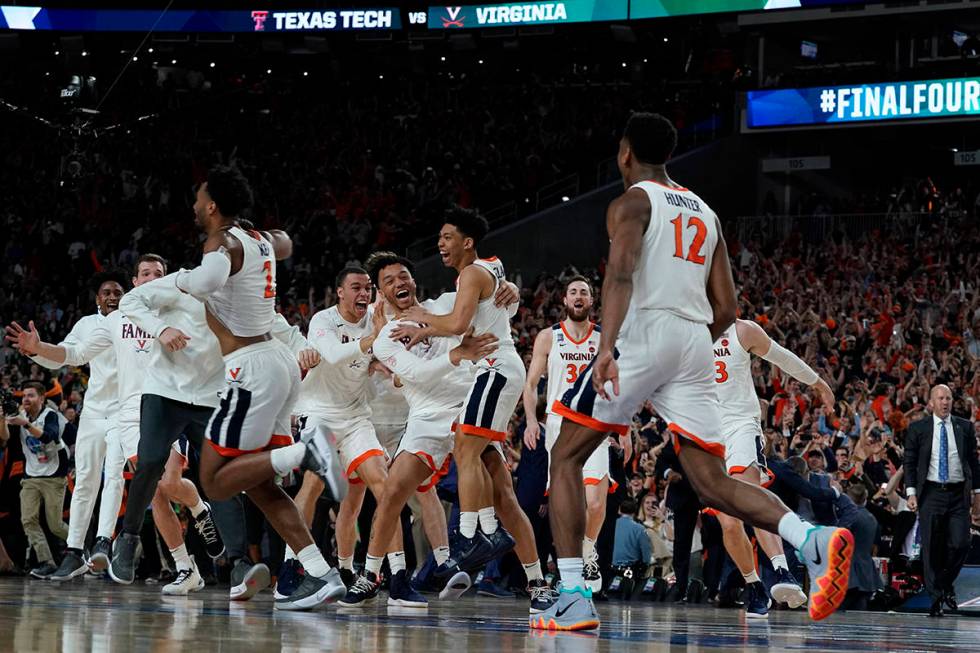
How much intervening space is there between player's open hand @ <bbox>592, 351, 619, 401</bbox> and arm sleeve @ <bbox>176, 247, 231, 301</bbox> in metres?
2.17

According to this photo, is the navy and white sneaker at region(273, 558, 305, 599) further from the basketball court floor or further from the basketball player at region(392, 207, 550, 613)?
the basketball player at region(392, 207, 550, 613)

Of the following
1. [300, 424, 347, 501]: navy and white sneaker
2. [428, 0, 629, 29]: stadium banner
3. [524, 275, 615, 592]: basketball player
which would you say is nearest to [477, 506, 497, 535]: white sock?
[300, 424, 347, 501]: navy and white sneaker

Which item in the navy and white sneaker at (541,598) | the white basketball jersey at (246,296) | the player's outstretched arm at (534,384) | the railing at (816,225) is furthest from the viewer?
the railing at (816,225)

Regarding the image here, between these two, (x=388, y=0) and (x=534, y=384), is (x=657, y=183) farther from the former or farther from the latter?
(x=388, y=0)

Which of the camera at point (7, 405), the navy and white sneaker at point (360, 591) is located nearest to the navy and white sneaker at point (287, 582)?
the navy and white sneaker at point (360, 591)

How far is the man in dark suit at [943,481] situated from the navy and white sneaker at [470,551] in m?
5.03

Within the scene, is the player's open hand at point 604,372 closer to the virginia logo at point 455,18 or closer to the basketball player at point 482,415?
the basketball player at point 482,415

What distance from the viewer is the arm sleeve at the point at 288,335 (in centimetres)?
832

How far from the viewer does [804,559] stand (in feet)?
19.4

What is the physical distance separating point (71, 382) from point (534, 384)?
10.7 metres

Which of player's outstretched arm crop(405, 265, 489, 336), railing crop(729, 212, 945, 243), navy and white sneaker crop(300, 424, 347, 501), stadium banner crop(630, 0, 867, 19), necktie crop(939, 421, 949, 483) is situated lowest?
navy and white sneaker crop(300, 424, 347, 501)

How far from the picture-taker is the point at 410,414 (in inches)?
349

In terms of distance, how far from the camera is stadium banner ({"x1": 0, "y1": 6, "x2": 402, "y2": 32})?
31.1m

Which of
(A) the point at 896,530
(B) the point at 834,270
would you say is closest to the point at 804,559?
(A) the point at 896,530
